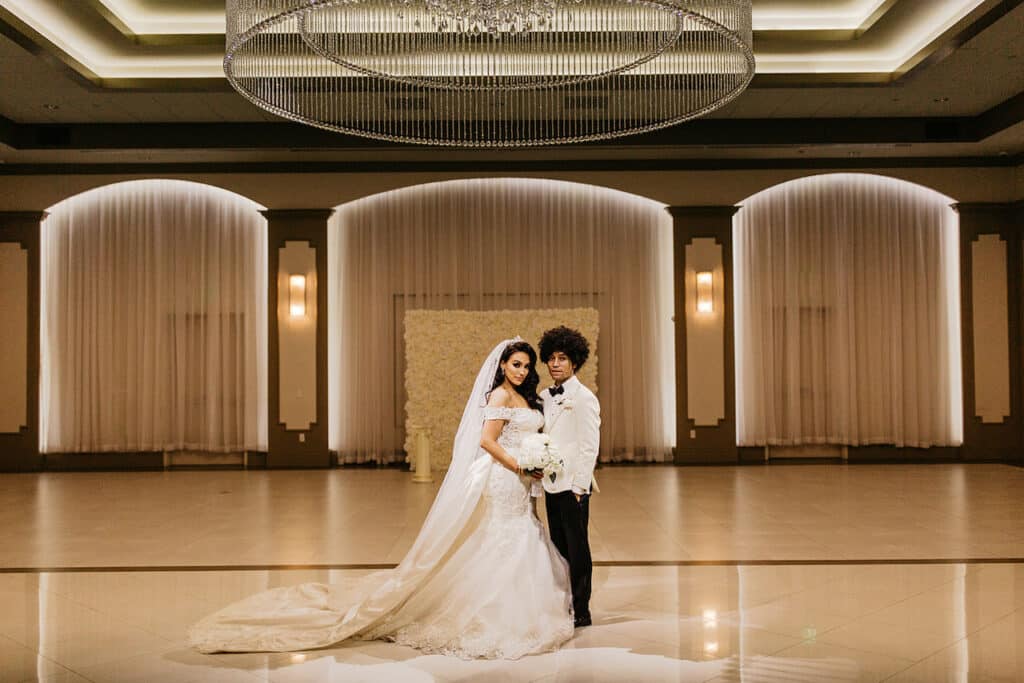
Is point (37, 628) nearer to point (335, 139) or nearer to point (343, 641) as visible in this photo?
point (343, 641)

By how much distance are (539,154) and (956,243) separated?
18.6ft

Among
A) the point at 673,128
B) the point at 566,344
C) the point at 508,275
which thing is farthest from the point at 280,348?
the point at 566,344

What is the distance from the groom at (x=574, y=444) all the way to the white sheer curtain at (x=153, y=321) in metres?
8.23

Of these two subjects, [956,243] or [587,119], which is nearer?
[587,119]

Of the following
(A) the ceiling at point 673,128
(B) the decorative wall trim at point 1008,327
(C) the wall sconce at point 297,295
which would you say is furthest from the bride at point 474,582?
(B) the decorative wall trim at point 1008,327

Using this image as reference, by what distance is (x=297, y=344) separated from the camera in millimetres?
11945

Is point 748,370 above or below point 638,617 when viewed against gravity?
above

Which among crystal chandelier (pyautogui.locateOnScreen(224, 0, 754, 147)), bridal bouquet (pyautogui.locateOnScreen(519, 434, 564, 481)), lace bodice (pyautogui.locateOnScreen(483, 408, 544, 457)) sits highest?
crystal chandelier (pyautogui.locateOnScreen(224, 0, 754, 147))

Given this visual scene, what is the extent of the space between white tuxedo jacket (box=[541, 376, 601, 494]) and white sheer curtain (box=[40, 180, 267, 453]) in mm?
8224

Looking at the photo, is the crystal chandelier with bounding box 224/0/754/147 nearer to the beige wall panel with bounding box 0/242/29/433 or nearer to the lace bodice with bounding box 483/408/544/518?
the lace bodice with bounding box 483/408/544/518

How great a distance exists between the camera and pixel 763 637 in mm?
4410

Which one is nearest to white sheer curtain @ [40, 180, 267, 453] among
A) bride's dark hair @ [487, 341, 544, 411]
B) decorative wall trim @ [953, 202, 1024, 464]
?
bride's dark hair @ [487, 341, 544, 411]

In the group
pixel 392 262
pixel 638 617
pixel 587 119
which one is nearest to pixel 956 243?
pixel 587 119

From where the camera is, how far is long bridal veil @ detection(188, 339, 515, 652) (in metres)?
4.31
